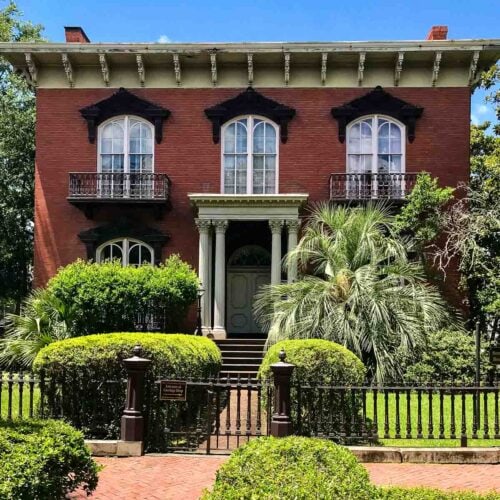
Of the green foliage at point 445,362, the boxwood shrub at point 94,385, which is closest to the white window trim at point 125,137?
the green foliage at point 445,362

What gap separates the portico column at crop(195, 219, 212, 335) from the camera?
18953mm

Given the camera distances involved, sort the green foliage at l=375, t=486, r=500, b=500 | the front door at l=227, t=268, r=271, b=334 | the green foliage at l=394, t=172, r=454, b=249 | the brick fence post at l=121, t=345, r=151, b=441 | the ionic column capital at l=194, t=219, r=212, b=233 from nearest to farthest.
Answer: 1. the green foliage at l=375, t=486, r=500, b=500
2. the brick fence post at l=121, t=345, r=151, b=441
3. the green foliage at l=394, t=172, r=454, b=249
4. the ionic column capital at l=194, t=219, r=212, b=233
5. the front door at l=227, t=268, r=271, b=334

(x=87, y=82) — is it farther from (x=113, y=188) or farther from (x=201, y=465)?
(x=201, y=465)

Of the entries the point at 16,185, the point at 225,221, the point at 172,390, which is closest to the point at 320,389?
the point at 172,390

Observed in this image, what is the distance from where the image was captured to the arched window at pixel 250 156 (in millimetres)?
20453

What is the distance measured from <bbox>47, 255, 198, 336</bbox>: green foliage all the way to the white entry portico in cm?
264

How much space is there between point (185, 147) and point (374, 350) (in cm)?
974

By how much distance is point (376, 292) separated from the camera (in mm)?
14719

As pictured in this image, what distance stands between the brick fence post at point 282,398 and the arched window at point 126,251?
11.8 m

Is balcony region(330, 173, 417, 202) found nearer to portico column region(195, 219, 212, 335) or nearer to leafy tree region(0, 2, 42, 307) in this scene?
portico column region(195, 219, 212, 335)

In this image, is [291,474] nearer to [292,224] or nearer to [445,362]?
[445,362]

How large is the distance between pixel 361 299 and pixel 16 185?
16123mm

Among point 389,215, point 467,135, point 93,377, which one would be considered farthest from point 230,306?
point 93,377

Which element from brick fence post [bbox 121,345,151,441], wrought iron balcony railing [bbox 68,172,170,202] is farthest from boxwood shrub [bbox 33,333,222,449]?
wrought iron balcony railing [bbox 68,172,170,202]
